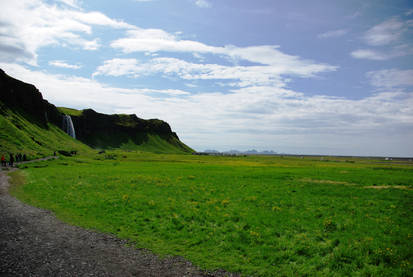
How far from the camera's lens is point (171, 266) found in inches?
488

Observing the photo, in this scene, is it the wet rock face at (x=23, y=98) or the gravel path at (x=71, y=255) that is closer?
the gravel path at (x=71, y=255)

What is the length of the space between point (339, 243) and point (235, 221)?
292 inches

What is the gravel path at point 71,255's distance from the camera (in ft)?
37.1

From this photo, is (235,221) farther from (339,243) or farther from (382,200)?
(382,200)

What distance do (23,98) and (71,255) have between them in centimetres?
21715

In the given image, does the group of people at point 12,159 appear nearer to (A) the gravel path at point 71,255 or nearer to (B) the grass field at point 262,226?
(B) the grass field at point 262,226

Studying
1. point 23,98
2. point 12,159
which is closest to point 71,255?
point 12,159

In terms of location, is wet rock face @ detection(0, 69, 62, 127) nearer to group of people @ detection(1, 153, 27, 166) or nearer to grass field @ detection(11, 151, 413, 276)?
group of people @ detection(1, 153, 27, 166)

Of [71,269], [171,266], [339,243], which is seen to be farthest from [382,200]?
[71,269]

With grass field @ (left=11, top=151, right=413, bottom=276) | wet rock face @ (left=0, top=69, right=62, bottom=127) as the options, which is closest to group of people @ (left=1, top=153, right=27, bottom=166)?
grass field @ (left=11, top=151, right=413, bottom=276)

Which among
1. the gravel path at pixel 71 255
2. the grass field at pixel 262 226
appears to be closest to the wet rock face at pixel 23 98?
the grass field at pixel 262 226

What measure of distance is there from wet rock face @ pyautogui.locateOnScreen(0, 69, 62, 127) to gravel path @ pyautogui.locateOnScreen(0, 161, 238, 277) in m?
191

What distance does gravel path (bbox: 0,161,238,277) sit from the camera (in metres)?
11.3

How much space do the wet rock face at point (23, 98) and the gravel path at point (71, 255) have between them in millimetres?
190543
